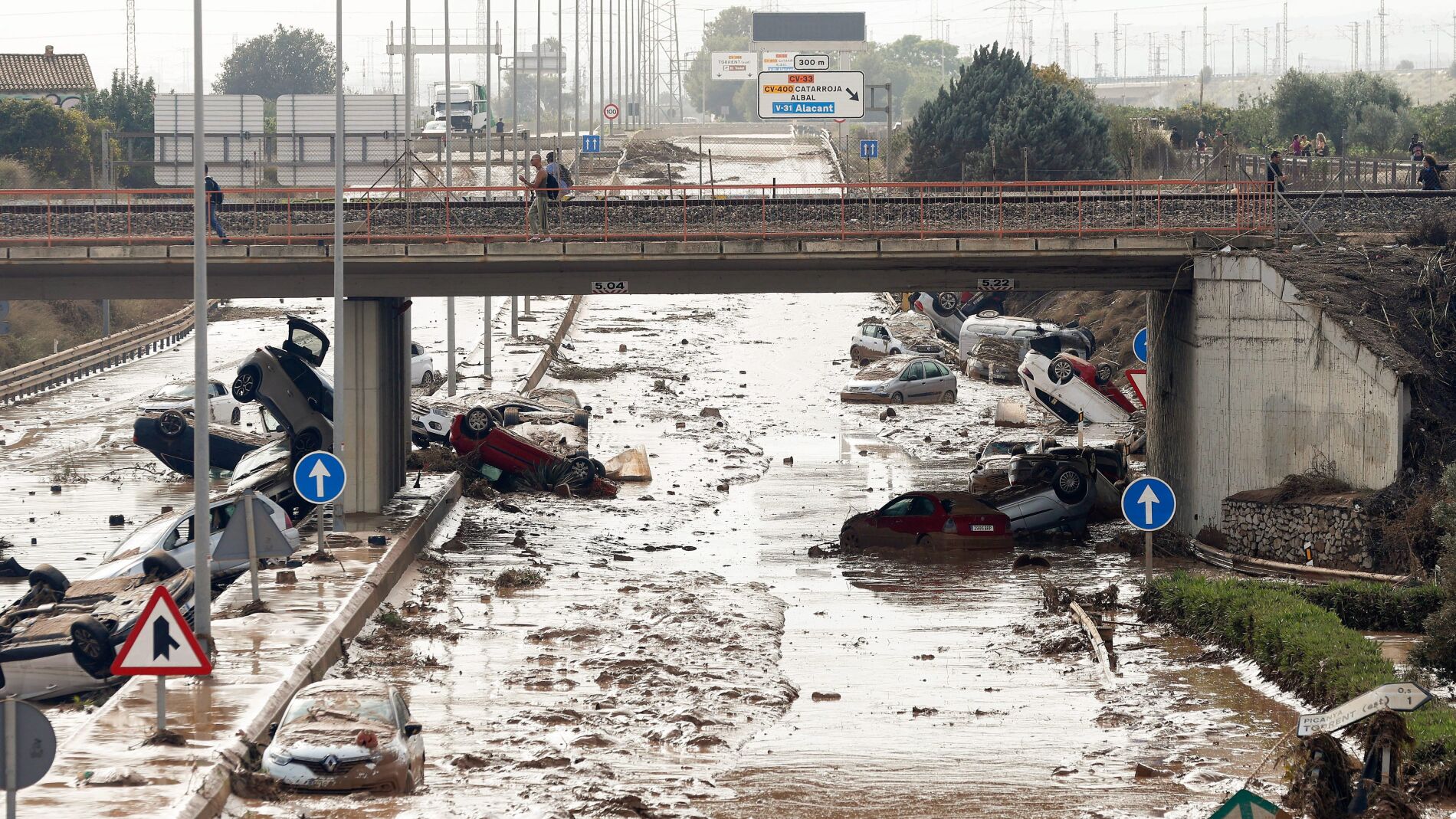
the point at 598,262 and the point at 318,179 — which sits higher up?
the point at 318,179

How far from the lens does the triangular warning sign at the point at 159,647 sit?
1502cm

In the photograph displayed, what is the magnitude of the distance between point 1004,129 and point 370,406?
37.9 metres

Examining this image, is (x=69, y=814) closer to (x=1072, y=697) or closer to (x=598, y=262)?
(x=1072, y=697)

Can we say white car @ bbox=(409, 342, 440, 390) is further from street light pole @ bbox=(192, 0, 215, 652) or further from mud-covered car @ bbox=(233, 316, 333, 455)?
street light pole @ bbox=(192, 0, 215, 652)

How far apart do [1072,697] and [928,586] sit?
7665 mm

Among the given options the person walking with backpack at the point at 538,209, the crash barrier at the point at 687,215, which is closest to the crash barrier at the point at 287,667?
the person walking with backpack at the point at 538,209

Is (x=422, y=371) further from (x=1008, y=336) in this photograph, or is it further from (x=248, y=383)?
(x=248, y=383)

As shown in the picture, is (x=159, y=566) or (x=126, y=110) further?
(x=126, y=110)

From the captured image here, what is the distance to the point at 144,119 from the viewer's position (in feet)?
297

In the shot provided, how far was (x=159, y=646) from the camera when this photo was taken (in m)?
15.1

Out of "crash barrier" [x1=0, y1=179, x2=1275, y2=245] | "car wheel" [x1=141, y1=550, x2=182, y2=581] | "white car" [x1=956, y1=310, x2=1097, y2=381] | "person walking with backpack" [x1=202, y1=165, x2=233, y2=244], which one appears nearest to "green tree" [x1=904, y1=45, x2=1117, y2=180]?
"white car" [x1=956, y1=310, x2=1097, y2=381]

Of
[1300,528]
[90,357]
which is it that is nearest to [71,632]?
[1300,528]

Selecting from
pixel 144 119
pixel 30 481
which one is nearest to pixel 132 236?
pixel 30 481

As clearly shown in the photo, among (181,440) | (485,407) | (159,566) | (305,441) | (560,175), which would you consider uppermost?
(560,175)
